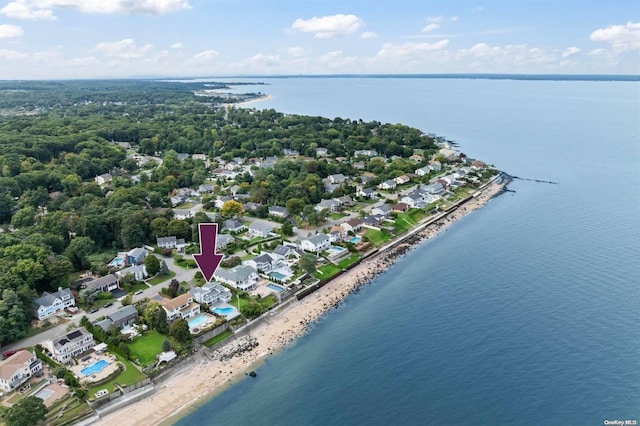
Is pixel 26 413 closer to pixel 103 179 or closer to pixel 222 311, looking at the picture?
pixel 222 311

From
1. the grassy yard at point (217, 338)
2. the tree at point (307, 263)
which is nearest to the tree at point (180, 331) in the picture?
the grassy yard at point (217, 338)

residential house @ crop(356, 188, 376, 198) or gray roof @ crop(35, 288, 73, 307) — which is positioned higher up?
residential house @ crop(356, 188, 376, 198)

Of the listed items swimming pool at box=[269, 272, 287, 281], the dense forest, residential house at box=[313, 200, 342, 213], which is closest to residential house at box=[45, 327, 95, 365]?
the dense forest

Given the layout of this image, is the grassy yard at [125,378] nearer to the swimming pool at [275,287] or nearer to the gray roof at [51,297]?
the gray roof at [51,297]

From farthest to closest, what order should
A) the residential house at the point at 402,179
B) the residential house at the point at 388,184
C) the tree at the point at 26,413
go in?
the residential house at the point at 402,179, the residential house at the point at 388,184, the tree at the point at 26,413

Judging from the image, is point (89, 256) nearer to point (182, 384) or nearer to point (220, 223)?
point (220, 223)

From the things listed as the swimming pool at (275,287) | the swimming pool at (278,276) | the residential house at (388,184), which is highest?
the residential house at (388,184)

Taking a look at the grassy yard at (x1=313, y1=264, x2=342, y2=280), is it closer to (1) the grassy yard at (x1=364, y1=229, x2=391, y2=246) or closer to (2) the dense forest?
(1) the grassy yard at (x1=364, y1=229, x2=391, y2=246)
